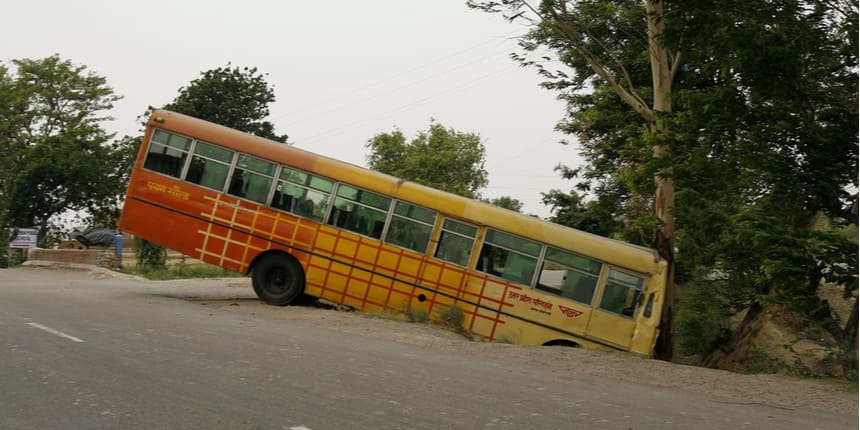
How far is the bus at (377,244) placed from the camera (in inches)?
707

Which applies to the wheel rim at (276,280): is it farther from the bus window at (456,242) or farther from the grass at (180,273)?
the grass at (180,273)

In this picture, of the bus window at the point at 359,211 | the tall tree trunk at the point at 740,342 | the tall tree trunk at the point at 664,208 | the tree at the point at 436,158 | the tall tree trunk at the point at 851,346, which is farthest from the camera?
the tree at the point at 436,158

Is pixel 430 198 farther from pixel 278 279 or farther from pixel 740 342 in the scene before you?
pixel 740 342

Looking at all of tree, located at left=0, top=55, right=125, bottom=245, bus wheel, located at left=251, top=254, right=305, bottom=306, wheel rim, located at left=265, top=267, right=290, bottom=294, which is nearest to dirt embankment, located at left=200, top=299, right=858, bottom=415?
bus wheel, located at left=251, top=254, right=305, bottom=306

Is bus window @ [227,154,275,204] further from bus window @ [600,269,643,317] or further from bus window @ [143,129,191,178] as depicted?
bus window @ [600,269,643,317]

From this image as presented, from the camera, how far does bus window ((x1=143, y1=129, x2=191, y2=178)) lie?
1855 cm

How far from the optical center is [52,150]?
148ft

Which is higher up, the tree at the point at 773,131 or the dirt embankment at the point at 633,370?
the tree at the point at 773,131

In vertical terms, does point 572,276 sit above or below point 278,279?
above

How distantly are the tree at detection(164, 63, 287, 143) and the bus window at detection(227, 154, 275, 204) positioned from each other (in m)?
37.4

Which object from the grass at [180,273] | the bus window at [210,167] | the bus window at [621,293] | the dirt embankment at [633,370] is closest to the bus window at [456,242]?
the dirt embankment at [633,370]

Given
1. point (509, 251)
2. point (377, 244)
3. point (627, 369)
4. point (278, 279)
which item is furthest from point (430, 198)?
point (627, 369)

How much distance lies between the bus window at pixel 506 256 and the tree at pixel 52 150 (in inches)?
1290

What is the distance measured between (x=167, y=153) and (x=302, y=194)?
2900 mm
